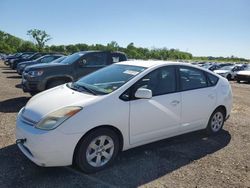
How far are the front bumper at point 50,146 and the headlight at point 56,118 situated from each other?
8 cm

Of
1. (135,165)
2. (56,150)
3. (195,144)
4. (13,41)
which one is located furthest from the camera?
(13,41)

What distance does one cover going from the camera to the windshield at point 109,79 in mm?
4586

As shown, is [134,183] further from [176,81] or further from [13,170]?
[176,81]

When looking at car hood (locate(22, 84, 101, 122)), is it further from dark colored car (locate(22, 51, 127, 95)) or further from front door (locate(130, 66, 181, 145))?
dark colored car (locate(22, 51, 127, 95))

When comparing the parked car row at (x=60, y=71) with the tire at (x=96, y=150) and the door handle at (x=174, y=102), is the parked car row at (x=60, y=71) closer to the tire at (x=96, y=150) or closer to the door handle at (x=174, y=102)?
the door handle at (x=174, y=102)

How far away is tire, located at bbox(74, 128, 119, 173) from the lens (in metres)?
3.98

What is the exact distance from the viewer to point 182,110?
5145 mm

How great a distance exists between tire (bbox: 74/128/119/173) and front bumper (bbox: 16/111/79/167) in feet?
0.45

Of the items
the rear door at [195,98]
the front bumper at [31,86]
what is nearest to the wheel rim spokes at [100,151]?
the rear door at [195,98]

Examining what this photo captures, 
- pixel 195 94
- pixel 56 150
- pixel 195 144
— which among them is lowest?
pixel 195 144

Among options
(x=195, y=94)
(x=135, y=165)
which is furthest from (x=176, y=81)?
(x=135, y=165)

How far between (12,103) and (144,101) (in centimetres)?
579

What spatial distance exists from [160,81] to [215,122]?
1876 millimetres

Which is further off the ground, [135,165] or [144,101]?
[144,101]
